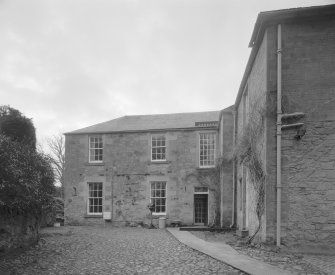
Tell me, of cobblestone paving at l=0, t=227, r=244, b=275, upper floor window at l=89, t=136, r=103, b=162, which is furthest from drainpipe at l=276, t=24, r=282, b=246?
upper floor window at l=89, t=136, r=103, b=162

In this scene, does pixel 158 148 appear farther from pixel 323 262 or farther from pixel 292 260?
pixel 323 262

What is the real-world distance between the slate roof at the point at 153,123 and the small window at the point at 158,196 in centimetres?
352

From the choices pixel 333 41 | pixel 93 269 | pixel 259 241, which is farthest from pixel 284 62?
pixel 93 269

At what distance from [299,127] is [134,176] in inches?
553

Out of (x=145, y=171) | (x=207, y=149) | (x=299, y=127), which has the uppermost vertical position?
(x=299, y=127)

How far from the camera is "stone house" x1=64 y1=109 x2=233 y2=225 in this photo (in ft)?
69.7

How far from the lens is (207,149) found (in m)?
21.5

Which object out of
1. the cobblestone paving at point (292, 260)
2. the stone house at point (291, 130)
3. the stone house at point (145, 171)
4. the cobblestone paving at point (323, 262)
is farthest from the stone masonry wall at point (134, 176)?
the cobblestone paving at point (323, 262)

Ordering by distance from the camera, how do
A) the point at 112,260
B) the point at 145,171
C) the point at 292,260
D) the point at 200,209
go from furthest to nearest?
the point at 145,171
the point at 200,209
the point at 112,260
the point at 292,260

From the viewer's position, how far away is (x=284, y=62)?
32.7 feet

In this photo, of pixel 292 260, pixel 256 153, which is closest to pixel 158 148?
pixel 256 153

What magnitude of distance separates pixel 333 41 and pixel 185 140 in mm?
12721

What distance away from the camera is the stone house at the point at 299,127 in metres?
9.55

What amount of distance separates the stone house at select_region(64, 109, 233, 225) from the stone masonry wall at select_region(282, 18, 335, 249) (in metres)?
10.6
